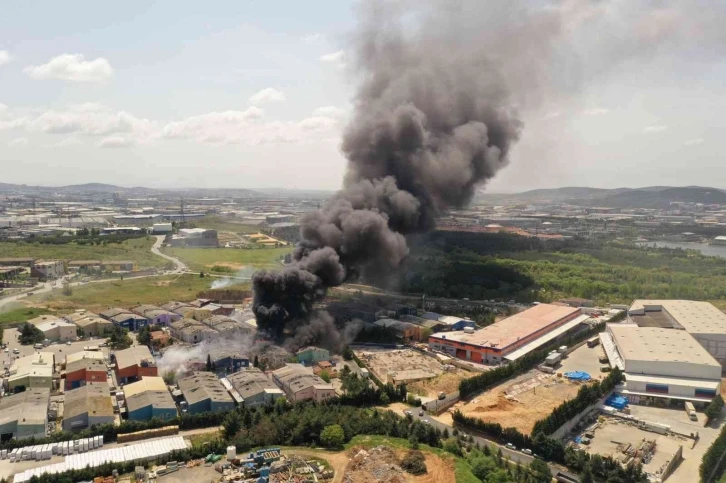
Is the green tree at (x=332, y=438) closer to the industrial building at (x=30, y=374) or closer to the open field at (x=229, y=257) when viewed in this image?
the industrial building at (x=30, y=374)

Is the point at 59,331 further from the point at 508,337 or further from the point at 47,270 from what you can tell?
the point at 508,337

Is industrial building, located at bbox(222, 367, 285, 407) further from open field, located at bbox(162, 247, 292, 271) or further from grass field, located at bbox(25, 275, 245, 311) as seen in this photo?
open field, located at bbox(162, 247, 292, 271)

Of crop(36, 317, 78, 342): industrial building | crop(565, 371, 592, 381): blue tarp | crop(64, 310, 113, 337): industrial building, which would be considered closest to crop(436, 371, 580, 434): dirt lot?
crop(565, 371, 592, 381): blue tarp

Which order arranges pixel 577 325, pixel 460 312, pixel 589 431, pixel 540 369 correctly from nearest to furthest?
1. pixel 589 431
2. pixel 540 369
3. pixel 577 325
4. pixel 460 312

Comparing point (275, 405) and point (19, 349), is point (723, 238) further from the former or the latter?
point (19, 349)

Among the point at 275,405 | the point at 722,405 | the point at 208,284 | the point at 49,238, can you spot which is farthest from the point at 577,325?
the point at 49,238

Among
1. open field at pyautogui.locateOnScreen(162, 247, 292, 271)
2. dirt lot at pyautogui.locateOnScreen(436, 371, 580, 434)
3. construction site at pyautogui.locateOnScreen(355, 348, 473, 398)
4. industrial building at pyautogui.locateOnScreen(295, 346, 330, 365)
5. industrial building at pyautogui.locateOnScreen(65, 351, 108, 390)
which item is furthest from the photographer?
open field at pyautogui.locateOnScreen(162, 247, 292, 271)
